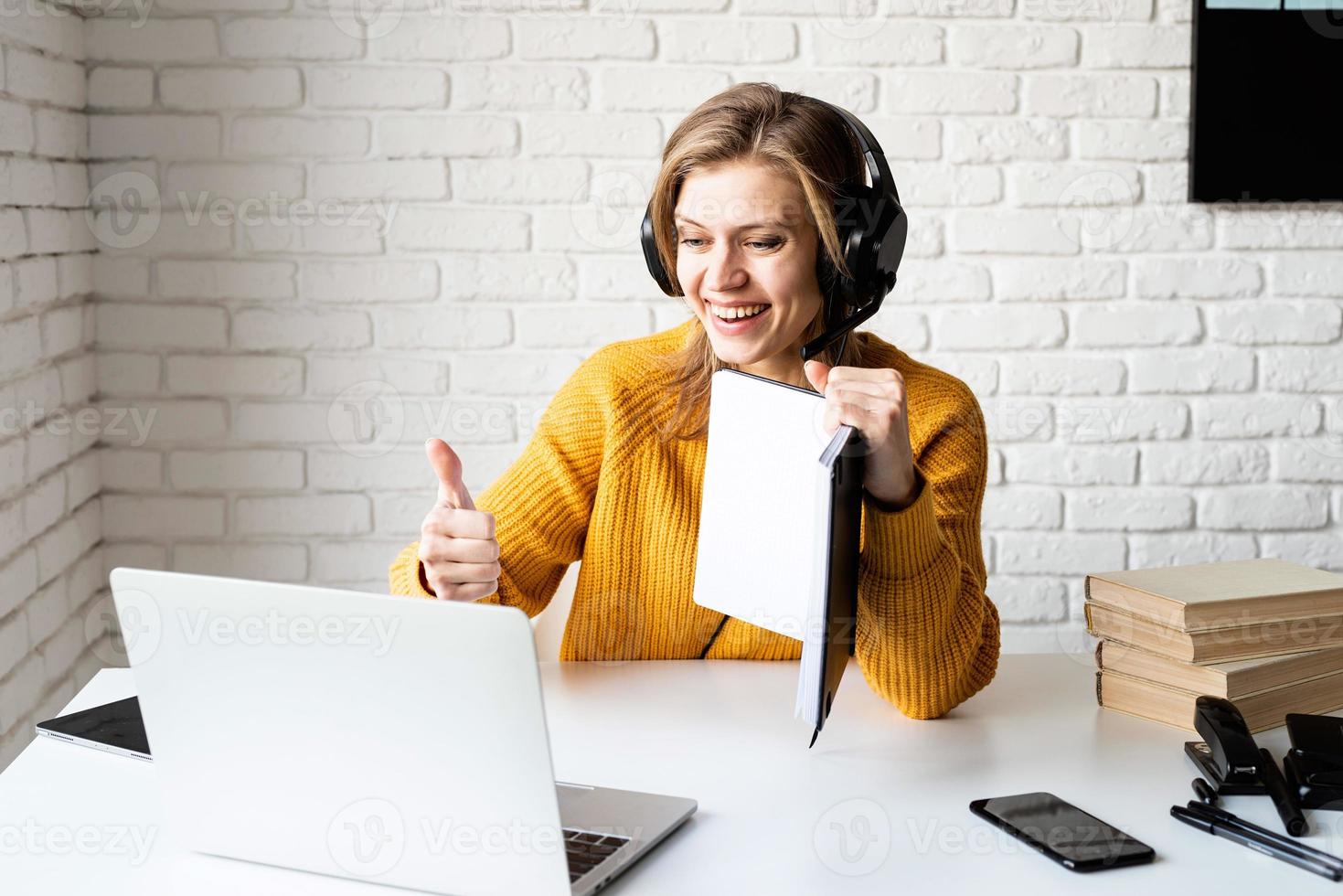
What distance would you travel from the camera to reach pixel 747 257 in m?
1.43

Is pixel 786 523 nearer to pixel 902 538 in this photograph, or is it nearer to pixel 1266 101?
pixel 902 538

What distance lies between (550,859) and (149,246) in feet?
5.88

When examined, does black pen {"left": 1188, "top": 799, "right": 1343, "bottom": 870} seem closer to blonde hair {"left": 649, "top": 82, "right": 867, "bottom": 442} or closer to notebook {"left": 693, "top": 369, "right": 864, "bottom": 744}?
notebook {"left": 693, "top": 369, "right": 864, "bottom": 744}

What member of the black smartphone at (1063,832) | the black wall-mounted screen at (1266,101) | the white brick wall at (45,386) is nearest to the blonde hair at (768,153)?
the black smartphone at (1063,832)

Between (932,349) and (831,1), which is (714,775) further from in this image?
(831,1)

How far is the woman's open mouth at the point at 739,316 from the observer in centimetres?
143

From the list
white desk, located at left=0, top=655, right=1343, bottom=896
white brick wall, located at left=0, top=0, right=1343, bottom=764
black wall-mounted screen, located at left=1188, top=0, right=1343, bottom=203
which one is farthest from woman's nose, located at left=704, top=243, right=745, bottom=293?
black wall-mounted screen, located at left=1188, top=0, right=1343, bottom=203

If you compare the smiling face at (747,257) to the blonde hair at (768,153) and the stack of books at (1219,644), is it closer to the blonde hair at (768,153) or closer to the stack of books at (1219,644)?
the blonde hair at (768,153)

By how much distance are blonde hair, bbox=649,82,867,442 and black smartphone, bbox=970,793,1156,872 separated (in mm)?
642

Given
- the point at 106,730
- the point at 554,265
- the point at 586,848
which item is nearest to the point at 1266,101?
the point at 554,265

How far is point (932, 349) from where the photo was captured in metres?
2.36

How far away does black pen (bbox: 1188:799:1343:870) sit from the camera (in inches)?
36.1

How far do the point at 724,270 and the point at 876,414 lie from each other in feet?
1.11

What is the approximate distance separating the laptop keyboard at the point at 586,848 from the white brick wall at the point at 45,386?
4.27 ft
